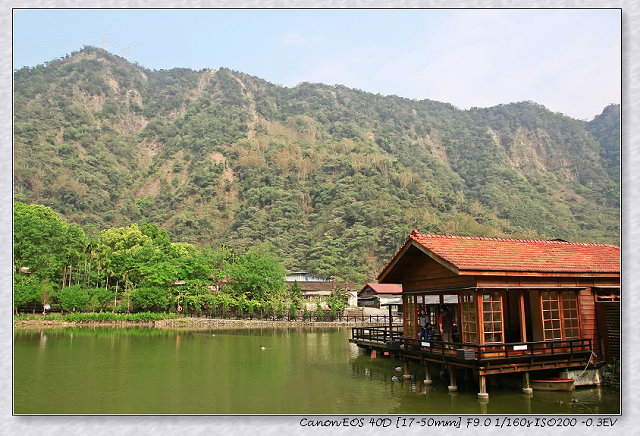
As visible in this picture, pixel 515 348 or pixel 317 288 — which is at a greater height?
pixel 515 348

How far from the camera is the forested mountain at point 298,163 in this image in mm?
86312

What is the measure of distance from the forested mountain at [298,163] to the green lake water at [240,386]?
50641 millimetres

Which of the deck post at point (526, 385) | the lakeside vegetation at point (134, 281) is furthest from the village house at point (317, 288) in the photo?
the deck post at point (526, 385)

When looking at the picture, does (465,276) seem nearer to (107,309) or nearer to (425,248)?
(425,248)

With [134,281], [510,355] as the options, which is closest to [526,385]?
[510,355]

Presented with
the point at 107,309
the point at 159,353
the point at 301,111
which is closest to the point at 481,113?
the point at 301,111

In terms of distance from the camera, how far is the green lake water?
1129 cm

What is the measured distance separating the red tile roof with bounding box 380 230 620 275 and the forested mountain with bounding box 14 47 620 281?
55.9 meters

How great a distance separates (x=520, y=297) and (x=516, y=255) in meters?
1.29

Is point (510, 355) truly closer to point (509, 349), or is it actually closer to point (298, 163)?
point (509, 349)

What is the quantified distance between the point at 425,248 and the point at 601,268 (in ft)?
17.9

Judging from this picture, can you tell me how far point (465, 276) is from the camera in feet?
40.6

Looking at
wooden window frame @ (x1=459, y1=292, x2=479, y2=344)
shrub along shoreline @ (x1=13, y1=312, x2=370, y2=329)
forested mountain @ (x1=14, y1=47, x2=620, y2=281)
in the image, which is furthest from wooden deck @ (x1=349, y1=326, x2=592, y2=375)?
forested mountain @ (x1=14, y1=47, x2=620, y2=281)

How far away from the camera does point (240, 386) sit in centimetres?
1394
